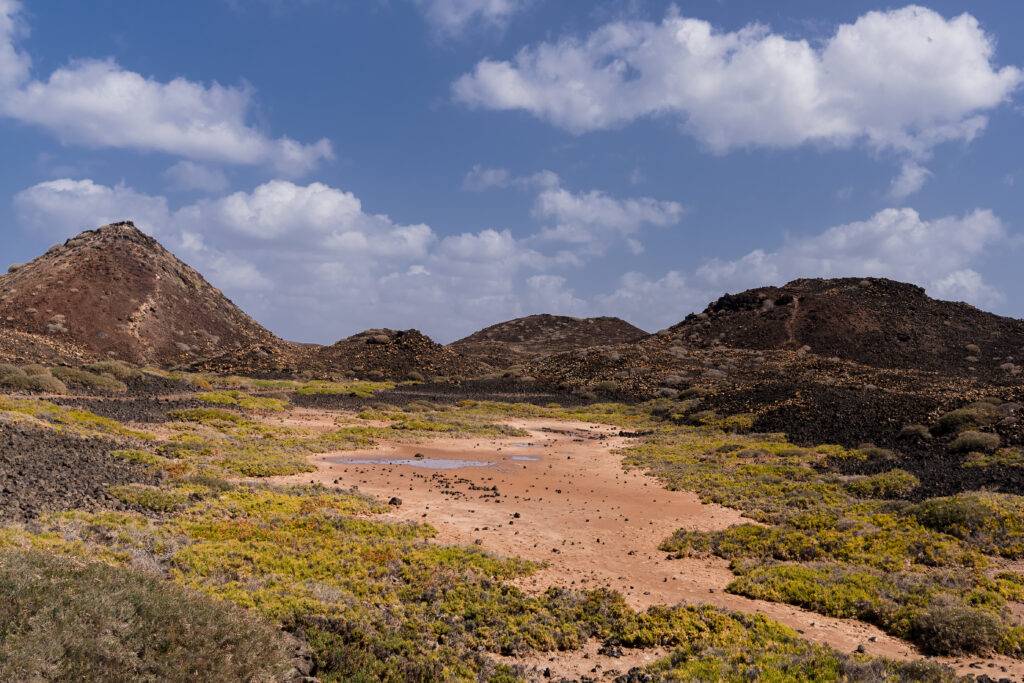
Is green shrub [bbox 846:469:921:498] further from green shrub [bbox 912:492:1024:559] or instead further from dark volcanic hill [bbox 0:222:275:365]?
dark volcanic hill [bbox 0:222:275:365]

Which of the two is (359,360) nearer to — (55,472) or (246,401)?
(246,401)

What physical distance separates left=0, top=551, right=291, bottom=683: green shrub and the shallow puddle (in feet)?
67.1

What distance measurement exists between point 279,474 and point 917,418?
34.0 metres

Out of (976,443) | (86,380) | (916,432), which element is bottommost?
(976,443)

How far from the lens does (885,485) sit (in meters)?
23.3

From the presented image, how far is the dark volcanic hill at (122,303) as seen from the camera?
73938 mm

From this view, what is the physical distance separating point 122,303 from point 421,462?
226ft

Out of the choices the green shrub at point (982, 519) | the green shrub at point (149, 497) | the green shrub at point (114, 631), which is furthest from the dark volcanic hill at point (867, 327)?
the green shrub at point (114, 631)

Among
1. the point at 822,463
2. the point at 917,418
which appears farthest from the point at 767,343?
the point at 822,463

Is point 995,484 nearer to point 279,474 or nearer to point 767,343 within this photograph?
point 279,474

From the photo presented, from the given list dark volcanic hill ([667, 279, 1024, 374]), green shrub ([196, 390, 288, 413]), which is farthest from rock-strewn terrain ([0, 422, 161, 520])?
dark volcanic hill ([667, 279, 1024, 374])

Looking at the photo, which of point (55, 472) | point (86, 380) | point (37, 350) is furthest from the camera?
point (37, 350)

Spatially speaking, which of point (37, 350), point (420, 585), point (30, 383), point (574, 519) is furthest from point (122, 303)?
point (420, 585)

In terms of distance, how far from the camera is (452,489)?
2445cm
